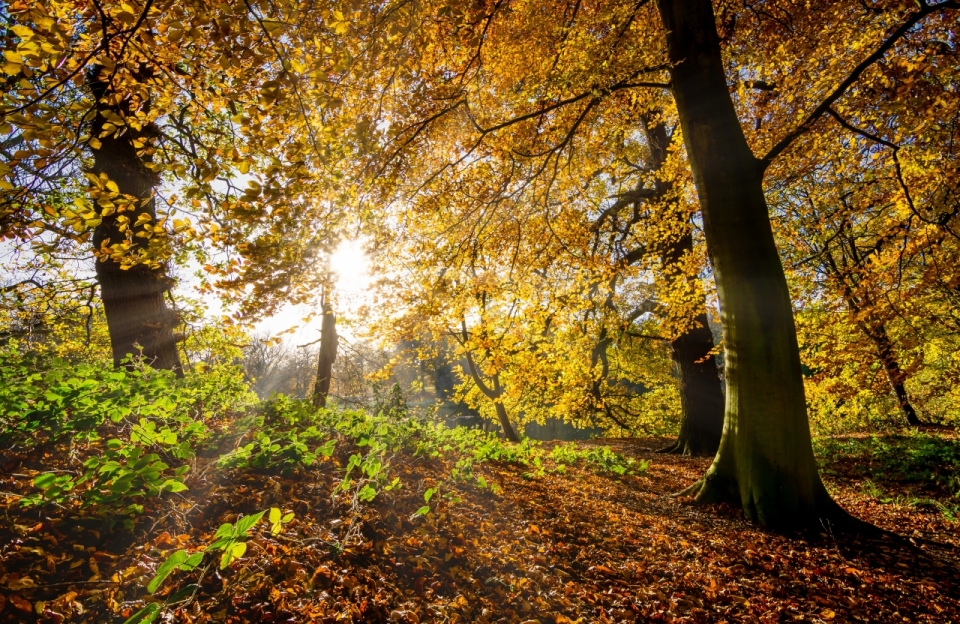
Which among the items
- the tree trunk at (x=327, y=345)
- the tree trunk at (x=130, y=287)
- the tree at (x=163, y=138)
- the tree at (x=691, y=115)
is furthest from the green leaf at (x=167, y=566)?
the tree trunk at (x=327, y=345)

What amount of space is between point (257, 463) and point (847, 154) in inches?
427

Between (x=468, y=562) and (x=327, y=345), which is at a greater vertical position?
(x=327, y=345)

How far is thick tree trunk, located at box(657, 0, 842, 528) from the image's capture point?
13.3 ft

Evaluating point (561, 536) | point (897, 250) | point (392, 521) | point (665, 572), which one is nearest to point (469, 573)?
point (392, 521)

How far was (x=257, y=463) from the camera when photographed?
3396 mm

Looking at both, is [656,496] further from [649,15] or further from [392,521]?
[649,15]

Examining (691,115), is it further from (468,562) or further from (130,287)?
(130,287)

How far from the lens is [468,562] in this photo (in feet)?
9.68

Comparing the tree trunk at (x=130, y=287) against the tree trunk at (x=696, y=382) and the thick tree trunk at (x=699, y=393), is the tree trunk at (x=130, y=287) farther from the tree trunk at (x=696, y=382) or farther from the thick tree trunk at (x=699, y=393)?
the thick tree trunk at (x=699, y=393)

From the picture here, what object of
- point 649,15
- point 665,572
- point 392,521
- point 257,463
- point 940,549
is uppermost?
point 649,15

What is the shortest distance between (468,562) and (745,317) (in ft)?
12.0

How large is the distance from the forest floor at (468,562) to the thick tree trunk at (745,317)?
0.37 meters

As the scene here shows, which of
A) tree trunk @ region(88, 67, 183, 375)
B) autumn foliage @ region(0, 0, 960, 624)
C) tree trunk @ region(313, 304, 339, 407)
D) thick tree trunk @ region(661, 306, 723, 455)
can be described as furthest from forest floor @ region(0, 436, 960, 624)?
tree trunk @ region(313, 304, 339, 407)

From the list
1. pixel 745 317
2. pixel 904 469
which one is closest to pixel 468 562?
pixel 745 317
